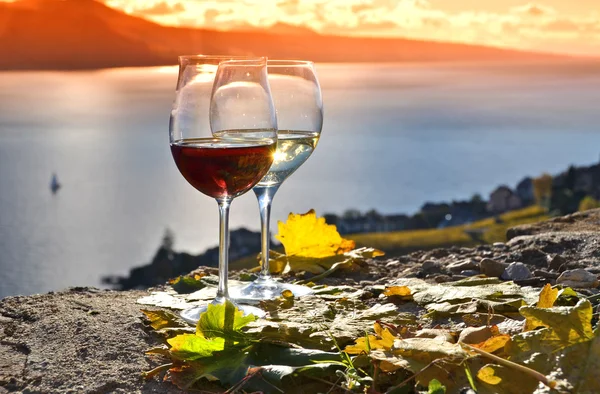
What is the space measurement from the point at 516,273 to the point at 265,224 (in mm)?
1061

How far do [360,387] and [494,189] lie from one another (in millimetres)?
70368

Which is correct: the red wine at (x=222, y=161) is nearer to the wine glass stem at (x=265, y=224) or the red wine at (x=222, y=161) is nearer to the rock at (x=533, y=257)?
the wine glass stem at (x=265, y=224)

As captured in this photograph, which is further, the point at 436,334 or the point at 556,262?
the point at 556,262

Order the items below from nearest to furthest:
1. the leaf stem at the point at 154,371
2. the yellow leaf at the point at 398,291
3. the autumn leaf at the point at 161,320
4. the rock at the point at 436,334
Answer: the rock at the point at 436,334
the leaf stem at the point at 154,371
the autumn leaf at the point at 161,320
the yellow leaf at the point at 398,291


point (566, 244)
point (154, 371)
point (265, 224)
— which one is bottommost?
point (154, 371)

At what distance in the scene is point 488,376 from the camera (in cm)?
165

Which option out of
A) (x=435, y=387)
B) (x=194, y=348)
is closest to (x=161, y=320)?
(x=194, y=348)

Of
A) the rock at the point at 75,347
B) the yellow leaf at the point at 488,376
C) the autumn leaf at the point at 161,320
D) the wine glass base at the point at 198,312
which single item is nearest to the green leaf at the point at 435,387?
the yellow leaf at the point at 488,376

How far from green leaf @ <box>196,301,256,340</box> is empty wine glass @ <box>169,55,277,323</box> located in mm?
480

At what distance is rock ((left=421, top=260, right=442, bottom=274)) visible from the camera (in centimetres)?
330

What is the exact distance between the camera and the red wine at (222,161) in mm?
2480

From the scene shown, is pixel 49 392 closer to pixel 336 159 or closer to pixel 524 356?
pixel 524 356

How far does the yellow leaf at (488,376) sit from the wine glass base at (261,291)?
1.26m

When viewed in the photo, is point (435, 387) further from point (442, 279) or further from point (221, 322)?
point (442, 279)
